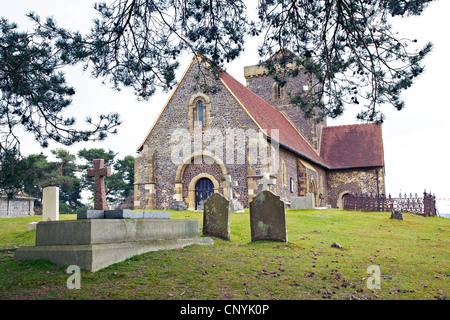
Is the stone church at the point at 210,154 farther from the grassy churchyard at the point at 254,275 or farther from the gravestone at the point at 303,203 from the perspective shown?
the grassy churchyard at the point at 254,275

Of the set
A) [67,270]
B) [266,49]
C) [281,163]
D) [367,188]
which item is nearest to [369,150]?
[367,188]

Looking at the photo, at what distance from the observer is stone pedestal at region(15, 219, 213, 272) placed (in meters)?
5.88

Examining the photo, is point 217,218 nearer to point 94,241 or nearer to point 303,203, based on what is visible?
point 94,241

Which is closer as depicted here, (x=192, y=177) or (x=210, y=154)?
(x=210, y=154)

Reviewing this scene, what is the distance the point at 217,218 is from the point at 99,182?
3.32 m

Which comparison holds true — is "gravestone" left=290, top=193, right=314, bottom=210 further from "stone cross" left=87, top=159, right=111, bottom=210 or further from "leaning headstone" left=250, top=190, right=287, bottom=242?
"stone cross" left=87, top=159, right=111, bottom=210

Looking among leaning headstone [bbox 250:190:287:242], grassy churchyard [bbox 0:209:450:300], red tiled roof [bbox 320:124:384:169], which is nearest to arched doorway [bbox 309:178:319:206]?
red tiled roof [bbox 320:124:384:169]

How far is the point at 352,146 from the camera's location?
31.8 metres

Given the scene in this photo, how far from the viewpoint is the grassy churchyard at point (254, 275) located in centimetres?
514

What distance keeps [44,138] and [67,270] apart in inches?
127

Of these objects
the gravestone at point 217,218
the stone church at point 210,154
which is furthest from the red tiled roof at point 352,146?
the gravestone at point 217,218

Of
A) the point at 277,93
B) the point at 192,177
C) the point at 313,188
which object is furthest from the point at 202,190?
the point at 277,93

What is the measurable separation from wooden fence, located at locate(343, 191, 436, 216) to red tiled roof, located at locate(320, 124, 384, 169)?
5496 mm
